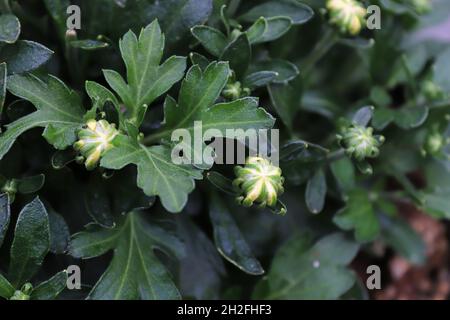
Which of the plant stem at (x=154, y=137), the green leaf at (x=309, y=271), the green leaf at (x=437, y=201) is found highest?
the plant stem at (x=154, y=137)

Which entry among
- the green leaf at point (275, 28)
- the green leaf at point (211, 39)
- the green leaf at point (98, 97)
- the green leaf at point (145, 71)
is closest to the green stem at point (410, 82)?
the green leaf at point (275, 28)

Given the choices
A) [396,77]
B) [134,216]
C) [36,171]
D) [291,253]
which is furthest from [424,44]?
[36,171]

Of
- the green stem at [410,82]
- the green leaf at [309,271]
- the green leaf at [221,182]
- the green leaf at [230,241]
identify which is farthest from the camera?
the green stem at [410,82]

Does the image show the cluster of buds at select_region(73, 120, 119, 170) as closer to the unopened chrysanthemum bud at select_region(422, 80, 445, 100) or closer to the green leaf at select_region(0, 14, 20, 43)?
the green leaf at select_region(0, 14, 20, 43)

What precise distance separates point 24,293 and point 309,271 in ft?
1.86

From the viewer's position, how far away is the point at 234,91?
113cm

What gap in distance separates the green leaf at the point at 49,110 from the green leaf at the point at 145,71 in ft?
0.25

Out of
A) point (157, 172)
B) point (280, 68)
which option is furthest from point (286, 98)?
point (157, 172)

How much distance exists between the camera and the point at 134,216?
1.22 meters

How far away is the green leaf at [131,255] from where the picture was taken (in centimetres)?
111

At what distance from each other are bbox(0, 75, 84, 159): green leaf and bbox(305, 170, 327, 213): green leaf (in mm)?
450

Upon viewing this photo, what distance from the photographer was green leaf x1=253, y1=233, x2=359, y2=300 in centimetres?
132

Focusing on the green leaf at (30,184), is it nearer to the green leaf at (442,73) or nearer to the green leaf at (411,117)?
the green leaf at (411,117)

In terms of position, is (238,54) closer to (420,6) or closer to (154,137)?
(154,137)
